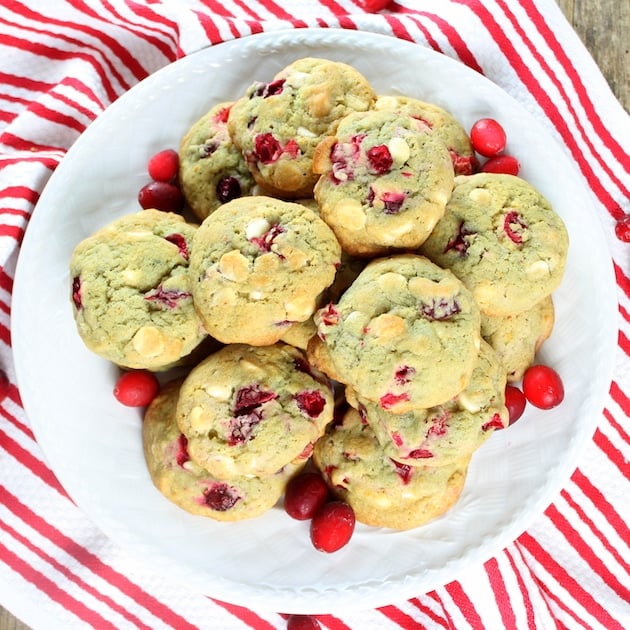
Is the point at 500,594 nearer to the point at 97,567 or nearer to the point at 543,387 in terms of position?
the point at 543,387

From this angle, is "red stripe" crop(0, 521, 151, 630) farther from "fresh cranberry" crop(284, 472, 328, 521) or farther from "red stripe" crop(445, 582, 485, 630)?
"red stripe" crop(445, 582, 485, 630)

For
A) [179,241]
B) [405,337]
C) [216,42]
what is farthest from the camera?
[216,42]

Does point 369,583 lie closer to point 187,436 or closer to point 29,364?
point 187,436

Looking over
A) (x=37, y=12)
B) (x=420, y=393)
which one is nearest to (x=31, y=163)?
(x=37, y=12)

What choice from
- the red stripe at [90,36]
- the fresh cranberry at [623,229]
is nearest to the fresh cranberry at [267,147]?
the red stripe at [90,36]

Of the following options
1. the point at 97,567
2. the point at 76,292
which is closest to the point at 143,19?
the point at 76,292

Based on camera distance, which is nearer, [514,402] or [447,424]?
[447,424]
